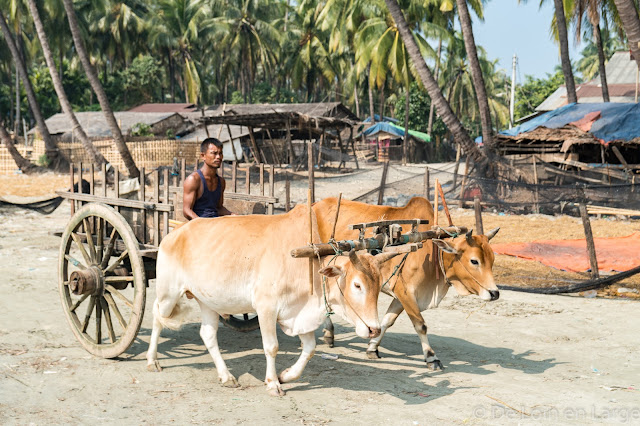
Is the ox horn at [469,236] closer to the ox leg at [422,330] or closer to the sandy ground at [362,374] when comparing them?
the ox leg at [422,330]

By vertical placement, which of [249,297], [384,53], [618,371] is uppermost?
[384,53]

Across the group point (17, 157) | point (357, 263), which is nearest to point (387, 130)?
point (17, 157)

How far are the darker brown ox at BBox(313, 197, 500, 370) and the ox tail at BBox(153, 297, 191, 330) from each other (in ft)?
4.87

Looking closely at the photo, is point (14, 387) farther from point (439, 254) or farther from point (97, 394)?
point (439, 254)

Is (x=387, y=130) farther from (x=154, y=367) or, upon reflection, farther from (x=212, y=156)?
(x=154, y=367)

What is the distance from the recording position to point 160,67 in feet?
171

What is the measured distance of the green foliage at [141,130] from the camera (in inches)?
1433

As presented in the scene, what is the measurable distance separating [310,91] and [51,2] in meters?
22.3

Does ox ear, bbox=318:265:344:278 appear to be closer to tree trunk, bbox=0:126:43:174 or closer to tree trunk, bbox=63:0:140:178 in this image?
tree trunk, bbox=63:0:140:178

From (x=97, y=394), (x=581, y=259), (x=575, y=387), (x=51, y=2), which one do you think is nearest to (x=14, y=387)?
(x=97, y=394)

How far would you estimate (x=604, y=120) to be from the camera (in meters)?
18.4

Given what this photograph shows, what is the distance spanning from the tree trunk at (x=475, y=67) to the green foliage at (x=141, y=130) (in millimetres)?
22122

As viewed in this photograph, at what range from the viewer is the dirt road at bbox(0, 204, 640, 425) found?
4738mm

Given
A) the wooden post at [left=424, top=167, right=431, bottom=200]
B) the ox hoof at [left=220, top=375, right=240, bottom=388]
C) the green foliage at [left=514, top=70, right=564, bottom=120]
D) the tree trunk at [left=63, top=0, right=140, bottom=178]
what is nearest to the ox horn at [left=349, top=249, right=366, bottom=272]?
the ox hoof at [left=220, top=375, right=240, bottom=388]
